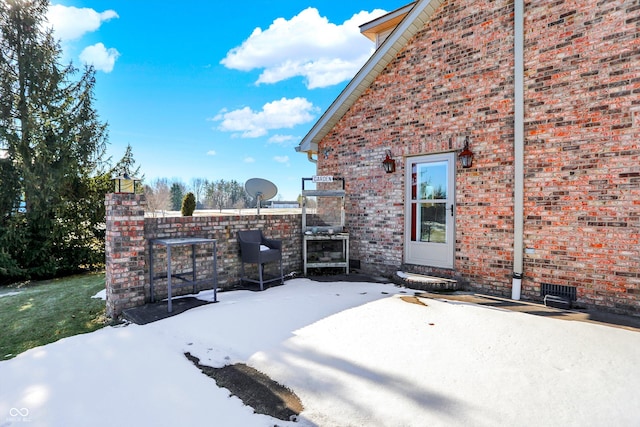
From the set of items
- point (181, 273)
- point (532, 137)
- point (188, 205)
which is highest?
point (532, 137)

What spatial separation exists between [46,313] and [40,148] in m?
4.52

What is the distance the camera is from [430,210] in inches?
227

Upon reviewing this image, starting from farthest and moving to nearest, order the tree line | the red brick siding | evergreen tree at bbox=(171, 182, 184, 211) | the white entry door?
evergreen tree at bbox=(171, 182, 184, 211), the tree line, the white entry door, the red brick siding

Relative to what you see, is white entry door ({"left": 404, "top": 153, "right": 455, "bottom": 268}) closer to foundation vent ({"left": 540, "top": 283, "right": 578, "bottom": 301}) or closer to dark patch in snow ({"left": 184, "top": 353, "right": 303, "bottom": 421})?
foundation vent ({"left": 540, "top": 283, "right": 578, "bottom": 301})

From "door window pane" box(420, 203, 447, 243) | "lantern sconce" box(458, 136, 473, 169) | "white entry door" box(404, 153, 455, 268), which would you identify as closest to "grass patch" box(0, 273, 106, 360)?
"white entry door" box(404, 153, 455, 268)

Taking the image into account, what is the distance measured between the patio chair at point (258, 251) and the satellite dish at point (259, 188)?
3.81 feet

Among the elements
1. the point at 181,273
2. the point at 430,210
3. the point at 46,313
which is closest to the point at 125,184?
the point at 181,273

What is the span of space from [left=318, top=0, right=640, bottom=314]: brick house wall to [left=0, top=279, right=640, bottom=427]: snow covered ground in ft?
3.58

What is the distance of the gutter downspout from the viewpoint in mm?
4680

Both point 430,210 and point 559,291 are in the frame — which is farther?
point 430,210

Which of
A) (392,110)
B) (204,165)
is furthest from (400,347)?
(204,165)

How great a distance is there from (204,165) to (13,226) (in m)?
38.2

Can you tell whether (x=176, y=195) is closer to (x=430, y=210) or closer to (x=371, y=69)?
(x=371, y=69)

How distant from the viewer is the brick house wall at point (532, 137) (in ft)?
13.2
